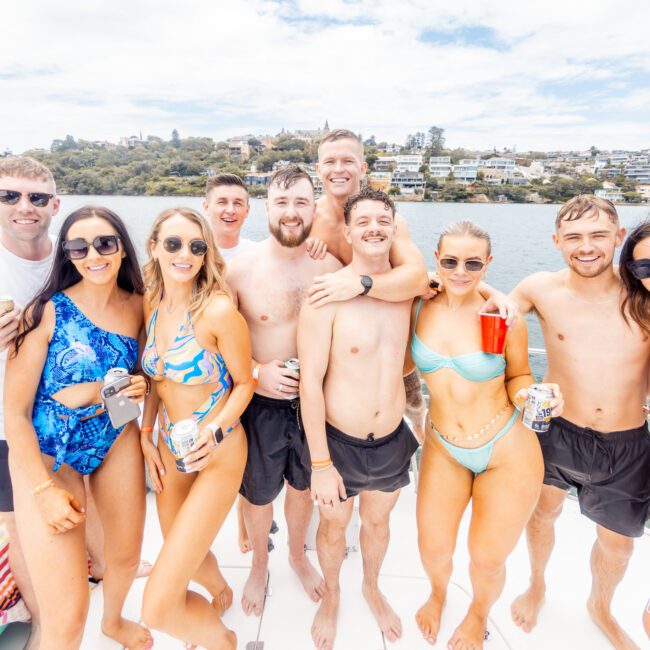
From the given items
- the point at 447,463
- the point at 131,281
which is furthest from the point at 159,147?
the point at 447,463

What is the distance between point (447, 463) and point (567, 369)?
81 cm

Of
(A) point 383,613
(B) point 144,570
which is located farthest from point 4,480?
(A) point 383,613

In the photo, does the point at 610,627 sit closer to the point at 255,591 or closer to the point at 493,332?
the point at 493,332

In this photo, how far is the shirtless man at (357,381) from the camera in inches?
78.7

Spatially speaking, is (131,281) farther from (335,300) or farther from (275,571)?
(275,571)

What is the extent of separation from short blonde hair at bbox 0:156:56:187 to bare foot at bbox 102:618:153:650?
7.87ft

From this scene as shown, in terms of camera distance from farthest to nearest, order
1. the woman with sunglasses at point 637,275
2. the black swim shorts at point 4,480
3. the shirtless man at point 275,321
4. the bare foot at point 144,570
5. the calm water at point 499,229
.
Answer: the calm water at point 499,229
the bare foot at point 144,570
the shirtless man at point 275,321
the black swim shorts at point 4,480
the woman with sunglasses at point 637,275

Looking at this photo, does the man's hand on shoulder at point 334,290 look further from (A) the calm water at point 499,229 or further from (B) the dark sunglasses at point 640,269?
(A) the calm water at point 499,229

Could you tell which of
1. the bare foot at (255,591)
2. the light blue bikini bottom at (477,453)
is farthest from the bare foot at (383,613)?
the light blue bikini bottom at (477,453)

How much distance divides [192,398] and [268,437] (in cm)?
55

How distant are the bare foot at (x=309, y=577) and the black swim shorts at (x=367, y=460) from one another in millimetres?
843

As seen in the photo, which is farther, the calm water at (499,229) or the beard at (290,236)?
the calm water at (499,229)

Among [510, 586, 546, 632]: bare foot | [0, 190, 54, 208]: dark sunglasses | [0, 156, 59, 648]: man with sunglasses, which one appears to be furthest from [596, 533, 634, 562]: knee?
[0, 190, 54, 208]: dark sunglasses

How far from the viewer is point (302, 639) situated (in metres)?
2.27
